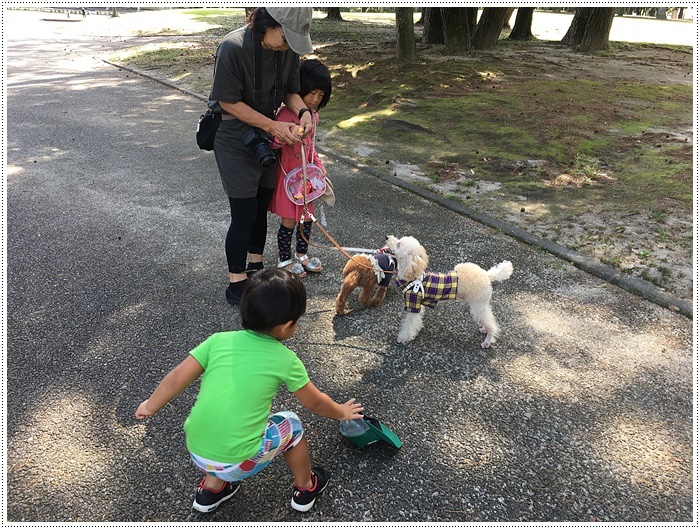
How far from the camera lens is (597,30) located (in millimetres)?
16953

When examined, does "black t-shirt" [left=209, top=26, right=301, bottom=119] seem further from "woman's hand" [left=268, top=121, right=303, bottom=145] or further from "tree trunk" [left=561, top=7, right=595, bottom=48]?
"tree trunk" [left=561, top=7, right=595, bottom=48]

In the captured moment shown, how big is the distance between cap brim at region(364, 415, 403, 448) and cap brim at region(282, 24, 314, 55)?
2.20 metres

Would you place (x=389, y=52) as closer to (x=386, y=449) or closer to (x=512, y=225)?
(x=512, y=225)

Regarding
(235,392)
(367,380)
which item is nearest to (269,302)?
(235,392)

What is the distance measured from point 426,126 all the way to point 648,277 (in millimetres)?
5017

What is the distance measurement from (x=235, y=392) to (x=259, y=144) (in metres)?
1.90

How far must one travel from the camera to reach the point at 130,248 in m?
4.61

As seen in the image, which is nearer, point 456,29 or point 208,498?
point 208,498

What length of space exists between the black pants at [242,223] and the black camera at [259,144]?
37 centimetres

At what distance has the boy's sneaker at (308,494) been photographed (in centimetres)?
223

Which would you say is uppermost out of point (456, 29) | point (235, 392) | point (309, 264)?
point (456, 29)

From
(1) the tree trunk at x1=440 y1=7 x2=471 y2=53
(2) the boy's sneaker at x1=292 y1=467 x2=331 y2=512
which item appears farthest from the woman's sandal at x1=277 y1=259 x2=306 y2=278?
(1) the tree trunk at x1=440 y1=7 x2=471 y2=53

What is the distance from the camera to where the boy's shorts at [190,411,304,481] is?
6.48 ft

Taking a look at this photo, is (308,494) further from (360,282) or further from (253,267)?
(253,267)
